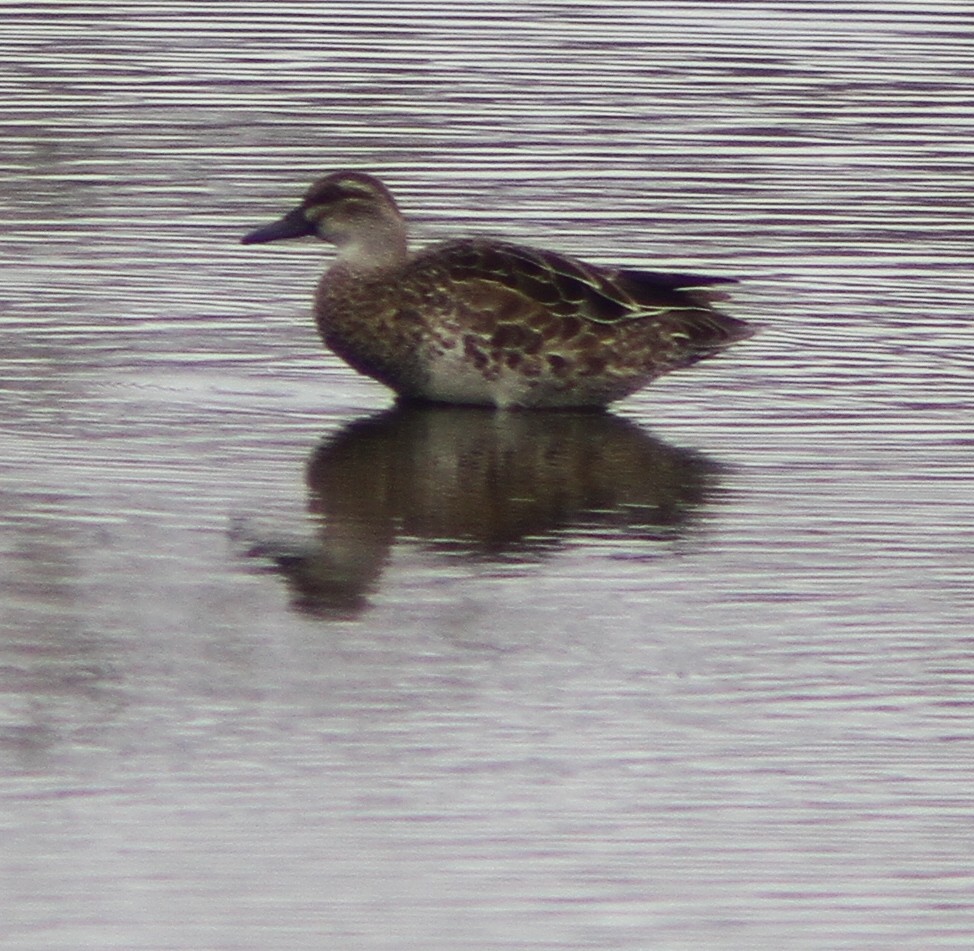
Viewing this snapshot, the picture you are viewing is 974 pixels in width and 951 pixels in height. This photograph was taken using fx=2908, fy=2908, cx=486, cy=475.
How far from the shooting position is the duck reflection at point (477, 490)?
8492mm

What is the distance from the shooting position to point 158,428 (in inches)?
394

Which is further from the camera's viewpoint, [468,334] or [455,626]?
[468,334]

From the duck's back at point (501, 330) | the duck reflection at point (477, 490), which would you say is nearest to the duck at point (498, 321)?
the duck's back at point (501, 330)

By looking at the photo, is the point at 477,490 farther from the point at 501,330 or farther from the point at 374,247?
the point at 374,247

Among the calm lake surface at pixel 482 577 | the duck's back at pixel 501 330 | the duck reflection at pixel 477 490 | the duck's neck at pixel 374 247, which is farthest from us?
the duck's neck at pixel 374 247

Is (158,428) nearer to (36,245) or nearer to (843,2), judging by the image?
(36,245)

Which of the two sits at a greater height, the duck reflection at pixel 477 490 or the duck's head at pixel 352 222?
the duck's head at pixel 352 222

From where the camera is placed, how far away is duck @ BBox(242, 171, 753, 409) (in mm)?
10609

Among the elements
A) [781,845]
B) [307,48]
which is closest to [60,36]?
[307,48]

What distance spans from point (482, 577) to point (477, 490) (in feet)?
3.75

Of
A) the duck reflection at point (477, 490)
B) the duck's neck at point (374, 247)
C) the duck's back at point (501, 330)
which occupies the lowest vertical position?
the duck reflection at point (477, 490)

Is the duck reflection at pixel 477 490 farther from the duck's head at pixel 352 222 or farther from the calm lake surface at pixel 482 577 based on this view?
the duck's head at pixel 352 222

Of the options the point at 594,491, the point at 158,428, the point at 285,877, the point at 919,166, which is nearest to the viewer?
the point at 285,877

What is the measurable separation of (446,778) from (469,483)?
2913mm
